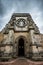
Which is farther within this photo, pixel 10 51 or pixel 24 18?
pixel 24 18

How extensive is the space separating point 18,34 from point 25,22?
85.3 inches

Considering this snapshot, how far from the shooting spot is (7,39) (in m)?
13.4

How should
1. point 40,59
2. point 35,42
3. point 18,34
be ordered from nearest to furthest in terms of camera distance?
point 40,59
point 35,42
point 18,34

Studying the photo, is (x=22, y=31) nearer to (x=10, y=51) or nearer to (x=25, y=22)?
(x=25, y=22)

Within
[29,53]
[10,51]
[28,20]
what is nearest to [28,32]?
[28,20]

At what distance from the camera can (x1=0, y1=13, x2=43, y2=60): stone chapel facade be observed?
501 inches

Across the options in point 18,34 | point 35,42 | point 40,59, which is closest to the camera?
point 40,59

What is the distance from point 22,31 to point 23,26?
793 mm

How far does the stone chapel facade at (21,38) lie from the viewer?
41.7ft

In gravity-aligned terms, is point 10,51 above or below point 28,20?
below

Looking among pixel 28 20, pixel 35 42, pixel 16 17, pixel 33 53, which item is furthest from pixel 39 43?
pixel 16 17

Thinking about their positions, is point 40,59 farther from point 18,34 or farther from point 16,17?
point 16,17

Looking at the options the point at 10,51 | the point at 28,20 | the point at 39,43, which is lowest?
the point at 10,51

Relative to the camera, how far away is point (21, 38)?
48.2 feet
